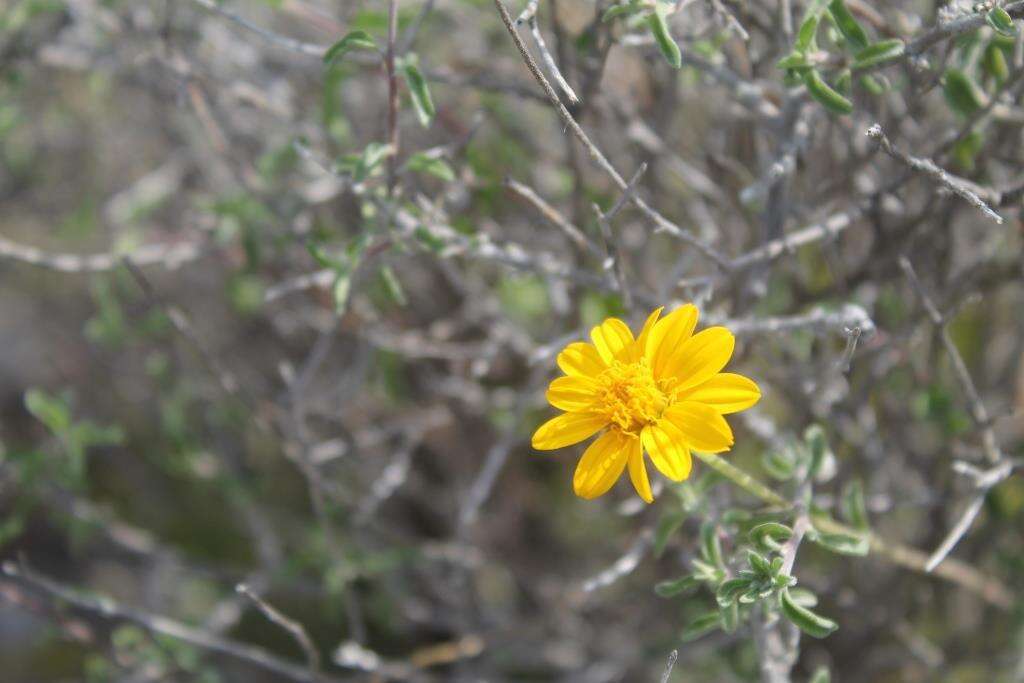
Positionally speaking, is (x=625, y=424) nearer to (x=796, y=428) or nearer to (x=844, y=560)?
(x=796, y=428)

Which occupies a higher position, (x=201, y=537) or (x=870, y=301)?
(x=870, y=301)

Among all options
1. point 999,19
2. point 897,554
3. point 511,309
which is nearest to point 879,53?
point 999,19

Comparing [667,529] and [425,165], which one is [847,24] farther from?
[667,529]

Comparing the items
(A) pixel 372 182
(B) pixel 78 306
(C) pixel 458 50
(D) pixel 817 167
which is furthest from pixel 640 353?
(B) pixel 78 306

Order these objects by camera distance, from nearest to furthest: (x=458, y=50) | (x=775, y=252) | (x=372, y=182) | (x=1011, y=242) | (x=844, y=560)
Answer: (x=775, y=252) → (x=372, y=182) → (x=1011, y=242) → (x=844, y=560) → (x=458, y=50)

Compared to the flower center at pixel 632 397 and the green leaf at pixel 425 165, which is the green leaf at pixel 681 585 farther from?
the green leaf at pixel 425 165

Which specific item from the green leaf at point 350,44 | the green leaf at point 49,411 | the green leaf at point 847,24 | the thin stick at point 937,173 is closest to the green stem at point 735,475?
the thin stick at point 937,173
